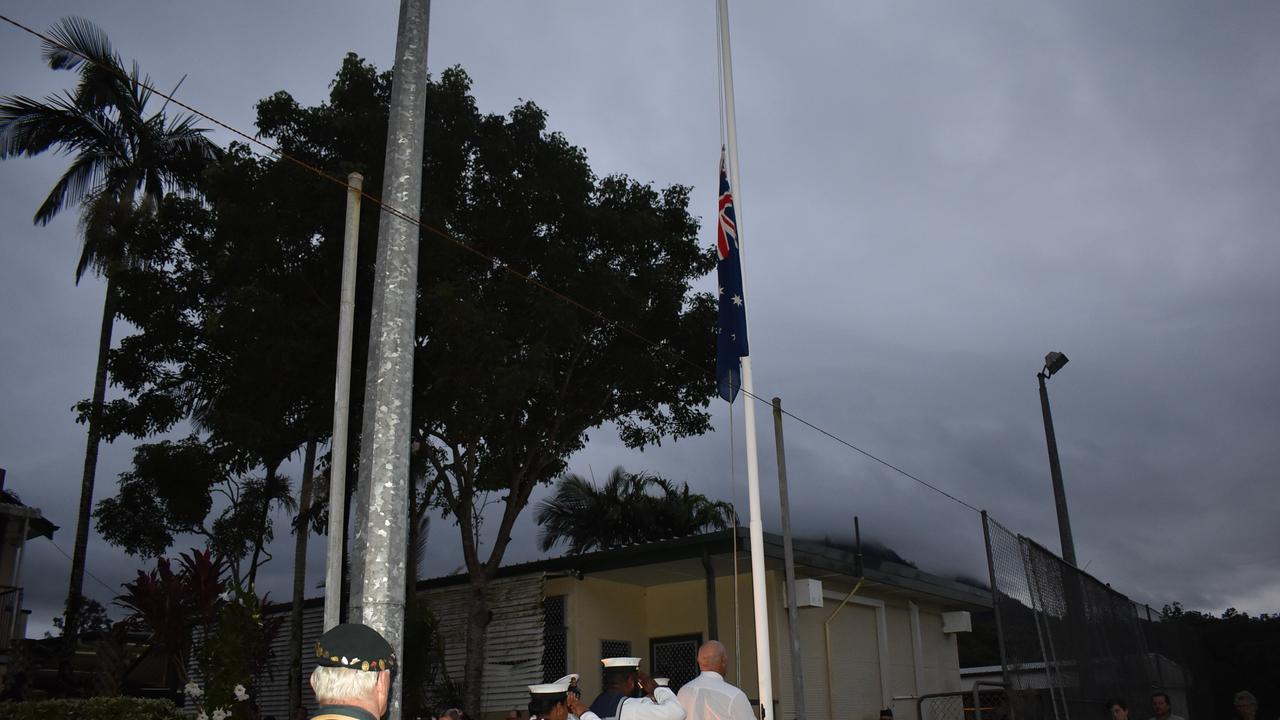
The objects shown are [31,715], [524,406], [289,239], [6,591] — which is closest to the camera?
[31,715]

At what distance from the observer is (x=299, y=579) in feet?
71.3

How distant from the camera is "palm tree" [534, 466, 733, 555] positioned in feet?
104

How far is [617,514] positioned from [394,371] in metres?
27.2

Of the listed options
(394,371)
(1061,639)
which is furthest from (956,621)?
(394,371)

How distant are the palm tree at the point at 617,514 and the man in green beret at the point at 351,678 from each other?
2919 centimetres

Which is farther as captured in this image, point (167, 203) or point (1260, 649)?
point (1260, 649)

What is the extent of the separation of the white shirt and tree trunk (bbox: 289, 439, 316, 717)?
1553 cm

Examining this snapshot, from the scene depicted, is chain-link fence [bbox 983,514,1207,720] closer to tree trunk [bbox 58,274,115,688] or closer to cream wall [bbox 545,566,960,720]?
cream wall [bbox 545,566,960,720]

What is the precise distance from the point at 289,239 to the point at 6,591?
475 inches

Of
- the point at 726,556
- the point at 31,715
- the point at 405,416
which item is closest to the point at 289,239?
the point at 31,715

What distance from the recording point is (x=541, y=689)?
731 cm

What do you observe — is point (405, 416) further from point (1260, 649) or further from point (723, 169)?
point (1260, 649)

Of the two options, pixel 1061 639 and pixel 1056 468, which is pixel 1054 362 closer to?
pixel 1056 468

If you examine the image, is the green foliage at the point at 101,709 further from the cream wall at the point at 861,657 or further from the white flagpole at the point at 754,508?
the cream wall at the point at 861,657
